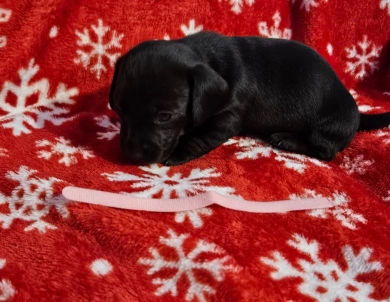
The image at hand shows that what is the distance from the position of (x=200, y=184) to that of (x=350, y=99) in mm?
1034

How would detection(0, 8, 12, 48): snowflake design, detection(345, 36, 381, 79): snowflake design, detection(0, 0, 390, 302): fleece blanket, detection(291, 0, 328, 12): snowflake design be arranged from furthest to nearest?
1. detection(345, 36, 381, 79): snowflake design
2. detection(291, 0, 328, 12): snowflake design
3. detection(0, 8, 12, 48): snowflake design
4. detection(0, 0, 390, 302): fleece blanket

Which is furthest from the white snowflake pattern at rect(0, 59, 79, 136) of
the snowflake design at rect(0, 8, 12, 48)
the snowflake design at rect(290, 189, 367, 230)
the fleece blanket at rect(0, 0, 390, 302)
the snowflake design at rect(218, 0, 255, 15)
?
the snowflake design at rect(290, 189, 367, 230)

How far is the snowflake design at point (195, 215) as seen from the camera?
5.70 ft

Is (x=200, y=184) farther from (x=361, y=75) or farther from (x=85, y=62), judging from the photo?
(x=361, y=75)

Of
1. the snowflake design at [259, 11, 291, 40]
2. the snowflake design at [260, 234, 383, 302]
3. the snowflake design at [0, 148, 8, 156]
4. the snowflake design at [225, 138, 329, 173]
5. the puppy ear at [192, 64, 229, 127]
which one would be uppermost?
the snowflake design at [259, 11, 291, 40]

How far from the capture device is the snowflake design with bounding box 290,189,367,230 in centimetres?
186

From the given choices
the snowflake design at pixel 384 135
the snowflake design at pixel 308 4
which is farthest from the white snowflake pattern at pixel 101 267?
the snowflake design at pixel 308 4

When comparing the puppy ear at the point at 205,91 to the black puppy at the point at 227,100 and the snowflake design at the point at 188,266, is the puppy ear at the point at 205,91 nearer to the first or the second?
the black puppy at the point at 227,100

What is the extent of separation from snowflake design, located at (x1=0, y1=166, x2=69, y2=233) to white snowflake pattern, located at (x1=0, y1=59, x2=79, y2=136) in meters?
0.64

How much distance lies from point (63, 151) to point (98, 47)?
82 centimetres

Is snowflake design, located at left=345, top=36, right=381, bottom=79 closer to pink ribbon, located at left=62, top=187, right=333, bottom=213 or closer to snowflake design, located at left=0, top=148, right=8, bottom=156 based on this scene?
pink ribbon, located at left=62, top=187, right=333, bottom=213

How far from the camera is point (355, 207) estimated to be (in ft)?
6.39

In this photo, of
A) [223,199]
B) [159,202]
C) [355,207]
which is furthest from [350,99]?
[159,202]

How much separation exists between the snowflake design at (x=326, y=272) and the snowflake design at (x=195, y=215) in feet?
0.94
